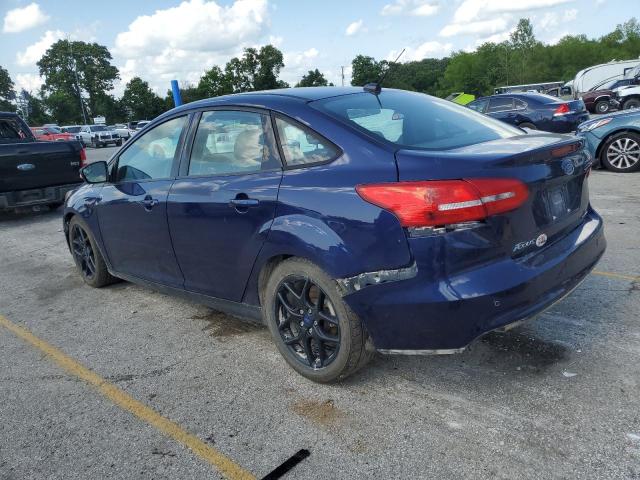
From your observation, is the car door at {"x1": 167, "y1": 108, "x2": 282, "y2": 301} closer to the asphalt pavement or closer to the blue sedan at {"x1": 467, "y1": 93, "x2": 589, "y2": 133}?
the asphalt pavement

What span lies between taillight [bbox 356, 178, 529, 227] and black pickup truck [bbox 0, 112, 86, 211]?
7864 mm

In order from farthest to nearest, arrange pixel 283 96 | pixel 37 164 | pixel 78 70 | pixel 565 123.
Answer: pixel 78 70 → pixel 565 123 → pixel 37 164 → pixel 283 96

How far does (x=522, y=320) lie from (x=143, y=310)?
10.3ft

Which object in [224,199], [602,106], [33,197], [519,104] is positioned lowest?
[602,106]

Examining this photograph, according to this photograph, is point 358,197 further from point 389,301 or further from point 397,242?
point 389,301

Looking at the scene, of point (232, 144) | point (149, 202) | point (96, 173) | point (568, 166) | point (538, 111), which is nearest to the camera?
point (568, 166)

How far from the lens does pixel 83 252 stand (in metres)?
5.12

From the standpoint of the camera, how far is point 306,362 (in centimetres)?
302

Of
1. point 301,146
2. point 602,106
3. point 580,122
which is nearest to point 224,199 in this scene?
point 301,146

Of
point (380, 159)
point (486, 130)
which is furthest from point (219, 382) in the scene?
point (486, 130)

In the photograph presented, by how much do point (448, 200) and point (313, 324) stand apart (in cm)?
104

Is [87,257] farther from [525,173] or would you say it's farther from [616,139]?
[616,139]

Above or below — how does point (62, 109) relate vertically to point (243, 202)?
above

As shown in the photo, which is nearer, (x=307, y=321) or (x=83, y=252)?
(x=307, y=321)
